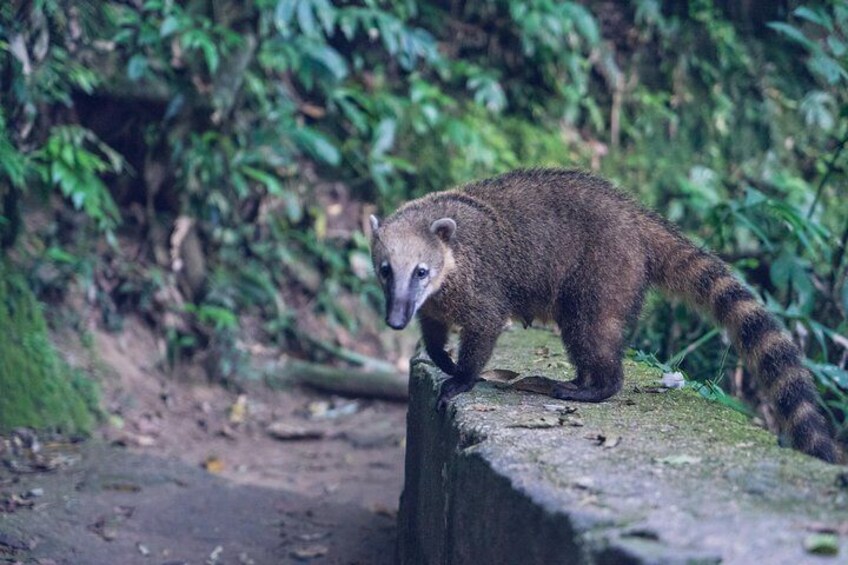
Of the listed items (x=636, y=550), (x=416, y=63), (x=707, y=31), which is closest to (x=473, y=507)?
(x=636, y=550)

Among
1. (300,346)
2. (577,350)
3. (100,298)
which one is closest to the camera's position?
(577,350)

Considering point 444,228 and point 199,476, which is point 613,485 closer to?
point 444,228

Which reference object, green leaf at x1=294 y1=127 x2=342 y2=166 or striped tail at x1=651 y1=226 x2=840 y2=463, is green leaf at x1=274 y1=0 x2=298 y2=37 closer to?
green leaf at x1=294 y1=127 x2=342 y2=166

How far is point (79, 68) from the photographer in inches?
246

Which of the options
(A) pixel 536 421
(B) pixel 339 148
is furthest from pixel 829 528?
(B) pixel 339 148

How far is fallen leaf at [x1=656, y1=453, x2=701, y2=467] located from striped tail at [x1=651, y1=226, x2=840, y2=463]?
564mm

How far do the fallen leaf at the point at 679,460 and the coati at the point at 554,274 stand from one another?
34.6 inches

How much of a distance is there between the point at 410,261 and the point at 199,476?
7.65ft

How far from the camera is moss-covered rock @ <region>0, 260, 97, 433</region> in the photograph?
566 cm

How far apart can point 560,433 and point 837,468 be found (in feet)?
2.71

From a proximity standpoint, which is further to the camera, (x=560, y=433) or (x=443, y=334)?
(x=443, y=334)

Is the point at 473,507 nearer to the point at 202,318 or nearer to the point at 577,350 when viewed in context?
the point at 577,350

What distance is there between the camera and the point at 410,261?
13.0 ft

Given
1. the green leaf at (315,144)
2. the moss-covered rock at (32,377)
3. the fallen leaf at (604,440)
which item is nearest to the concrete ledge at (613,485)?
the fallen leaf at (604,440)
